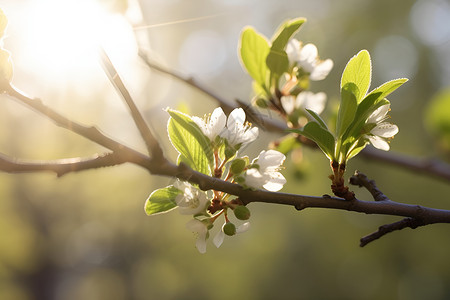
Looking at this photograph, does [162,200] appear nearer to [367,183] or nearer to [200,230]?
[200,230]

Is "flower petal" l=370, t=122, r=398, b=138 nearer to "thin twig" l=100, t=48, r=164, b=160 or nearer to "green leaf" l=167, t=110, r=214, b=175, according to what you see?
"green leaf" l=167, t=110, r=214, b=175

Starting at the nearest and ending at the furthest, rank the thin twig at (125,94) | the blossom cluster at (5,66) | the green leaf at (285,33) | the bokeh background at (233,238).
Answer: the thin twig at (125,94) → the blossom cluster at (5,66) → the green leaf at (285,33) → the bokeh background at (233,238)

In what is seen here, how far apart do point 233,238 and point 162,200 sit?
35.2 feet

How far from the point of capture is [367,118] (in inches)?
28.4

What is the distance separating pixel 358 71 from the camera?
687mm

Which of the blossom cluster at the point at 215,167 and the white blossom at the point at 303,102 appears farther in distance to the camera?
the white blossom at the point at 303,102

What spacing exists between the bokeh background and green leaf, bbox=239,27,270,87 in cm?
643

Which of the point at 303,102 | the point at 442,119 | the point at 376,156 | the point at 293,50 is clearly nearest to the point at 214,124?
the point at 293,50

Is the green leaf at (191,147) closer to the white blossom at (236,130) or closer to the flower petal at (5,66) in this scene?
the white blossom at (236,130)

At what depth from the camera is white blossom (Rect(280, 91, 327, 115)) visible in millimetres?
1164

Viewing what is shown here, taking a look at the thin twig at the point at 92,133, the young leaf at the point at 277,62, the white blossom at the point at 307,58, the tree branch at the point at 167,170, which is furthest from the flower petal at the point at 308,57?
the thin twig at the point at 92,133

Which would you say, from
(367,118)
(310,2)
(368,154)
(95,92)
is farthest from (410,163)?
(310,2)

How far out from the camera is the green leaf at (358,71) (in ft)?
2.22

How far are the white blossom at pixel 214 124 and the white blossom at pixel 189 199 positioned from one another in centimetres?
10
